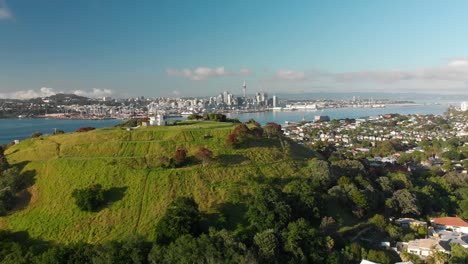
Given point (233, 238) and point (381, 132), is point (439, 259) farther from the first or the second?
point (381, 132)

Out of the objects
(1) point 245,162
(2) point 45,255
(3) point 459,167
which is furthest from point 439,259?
(3) point 459,167

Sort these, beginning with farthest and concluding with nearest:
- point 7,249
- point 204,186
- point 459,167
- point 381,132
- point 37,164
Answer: point 381,132, point 459,167, point 37,164, point 204,186, point 7,249

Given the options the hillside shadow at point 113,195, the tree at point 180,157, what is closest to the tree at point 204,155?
the tree at point 180,157

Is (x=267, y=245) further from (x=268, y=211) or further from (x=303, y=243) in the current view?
(x=268, y=211)

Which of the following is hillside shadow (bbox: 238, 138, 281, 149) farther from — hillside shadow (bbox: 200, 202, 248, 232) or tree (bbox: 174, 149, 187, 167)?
hillside shadow (bbox: 200, 202, 248, 232)

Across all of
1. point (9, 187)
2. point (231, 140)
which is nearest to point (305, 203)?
point (231, 140)

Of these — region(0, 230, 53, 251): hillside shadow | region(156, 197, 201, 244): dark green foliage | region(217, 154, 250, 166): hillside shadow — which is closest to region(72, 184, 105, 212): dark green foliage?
region(0, 230, 53, 251): hillside shadow
